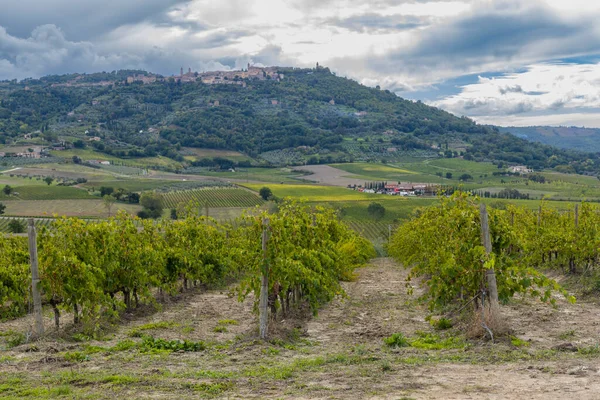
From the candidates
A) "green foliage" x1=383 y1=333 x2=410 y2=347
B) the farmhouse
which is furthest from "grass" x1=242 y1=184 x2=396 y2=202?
"green foliage" x1=383 y1=333 x2=410 y2=347

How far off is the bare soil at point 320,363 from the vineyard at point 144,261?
3.12 feet

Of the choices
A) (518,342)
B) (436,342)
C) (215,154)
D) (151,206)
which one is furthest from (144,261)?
(215,154)

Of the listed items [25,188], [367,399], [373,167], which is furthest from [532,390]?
[373,167]

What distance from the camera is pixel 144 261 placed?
16.1 meters

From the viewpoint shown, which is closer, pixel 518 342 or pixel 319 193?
pixel 518 342

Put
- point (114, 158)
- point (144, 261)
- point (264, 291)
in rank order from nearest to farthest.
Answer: point (264, 291)
point (144, 261)
point (114, 158)

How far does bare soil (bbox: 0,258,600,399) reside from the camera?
7.60 m

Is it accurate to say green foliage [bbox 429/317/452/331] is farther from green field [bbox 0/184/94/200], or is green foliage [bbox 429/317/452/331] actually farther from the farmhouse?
the farmhouse

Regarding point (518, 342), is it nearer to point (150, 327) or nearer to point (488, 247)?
point (488, 247)

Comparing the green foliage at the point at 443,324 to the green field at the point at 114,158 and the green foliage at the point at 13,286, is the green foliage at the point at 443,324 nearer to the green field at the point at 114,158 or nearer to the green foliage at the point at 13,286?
the green foliage at the point at 13,286

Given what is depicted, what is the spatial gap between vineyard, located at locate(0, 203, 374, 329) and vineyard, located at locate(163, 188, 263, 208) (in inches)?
→ 2365

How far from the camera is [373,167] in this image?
141m

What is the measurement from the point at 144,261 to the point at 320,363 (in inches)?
333

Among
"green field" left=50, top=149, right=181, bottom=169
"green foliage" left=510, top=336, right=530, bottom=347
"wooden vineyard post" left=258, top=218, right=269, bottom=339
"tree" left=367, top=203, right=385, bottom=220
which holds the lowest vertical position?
"tree" left=367, top=203, right=385, bottom=220
